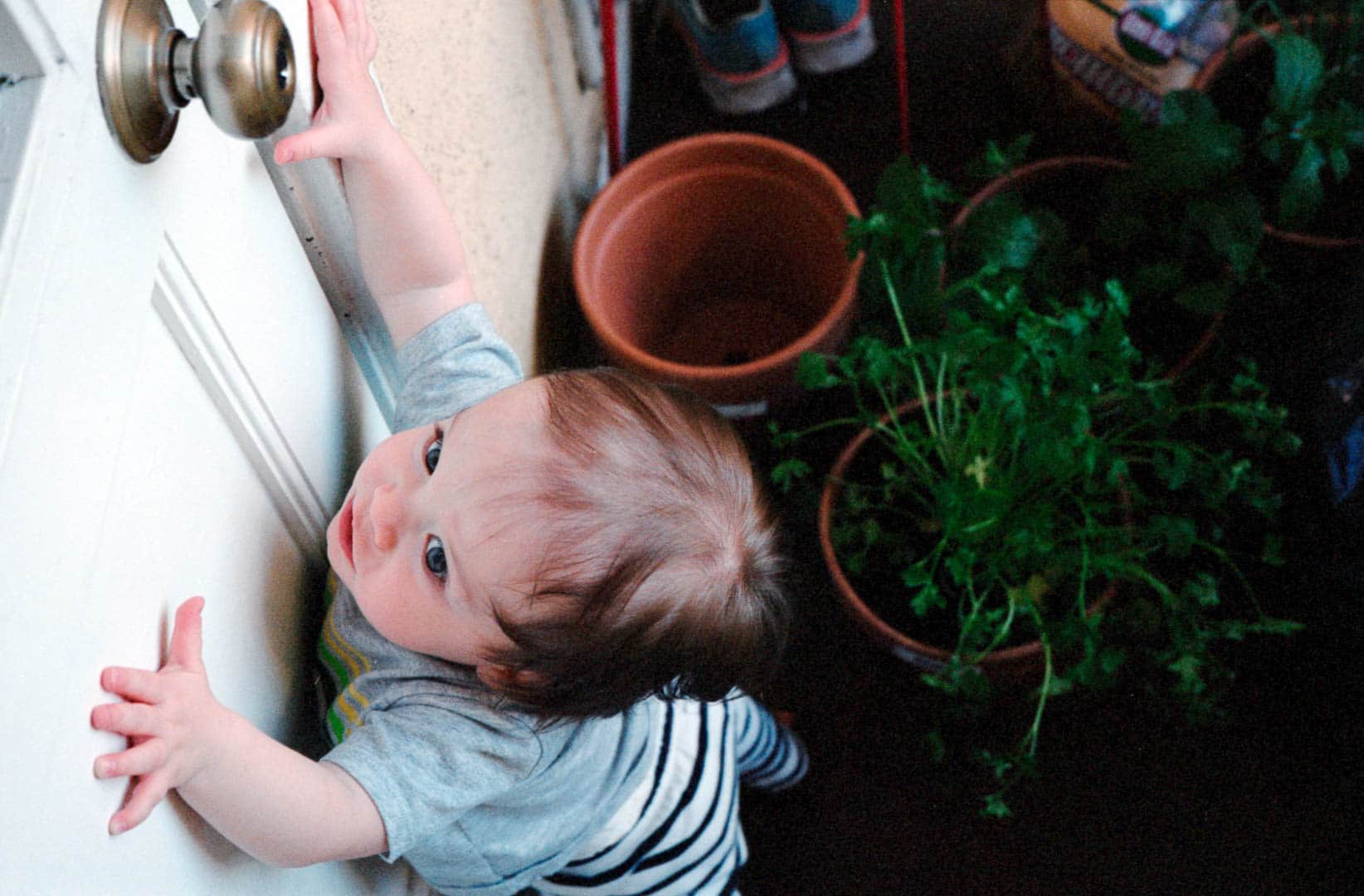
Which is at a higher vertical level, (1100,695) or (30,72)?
(30,72)

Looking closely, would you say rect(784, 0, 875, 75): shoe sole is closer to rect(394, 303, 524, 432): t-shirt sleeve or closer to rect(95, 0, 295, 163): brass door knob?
rect(394, 303, 524, 432): t-shirt sleeve

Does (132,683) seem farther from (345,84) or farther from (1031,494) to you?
(1031,494)

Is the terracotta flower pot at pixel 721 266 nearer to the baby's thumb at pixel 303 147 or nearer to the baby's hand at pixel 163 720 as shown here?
the baby's thumb at pixel 303 147

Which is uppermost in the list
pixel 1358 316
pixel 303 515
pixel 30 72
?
pixel 30 72

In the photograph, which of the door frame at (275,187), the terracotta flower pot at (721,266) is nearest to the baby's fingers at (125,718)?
the door frame at (275,187)

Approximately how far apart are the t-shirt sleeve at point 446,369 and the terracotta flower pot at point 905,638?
0.50 m

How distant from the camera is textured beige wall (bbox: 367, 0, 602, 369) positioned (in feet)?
2.76

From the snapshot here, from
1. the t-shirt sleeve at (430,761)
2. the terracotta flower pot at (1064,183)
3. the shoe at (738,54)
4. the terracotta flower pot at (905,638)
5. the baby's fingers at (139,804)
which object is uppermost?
the baby's fingers at (139,804)

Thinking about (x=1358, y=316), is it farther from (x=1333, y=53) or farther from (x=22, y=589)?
(x=22, y=589)

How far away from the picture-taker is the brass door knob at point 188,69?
17.1 inches

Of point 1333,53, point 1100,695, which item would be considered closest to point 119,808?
point 1100,695

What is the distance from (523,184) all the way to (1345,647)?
107cm

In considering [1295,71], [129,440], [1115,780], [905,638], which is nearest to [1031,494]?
[905,638]

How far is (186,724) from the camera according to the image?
476mm
